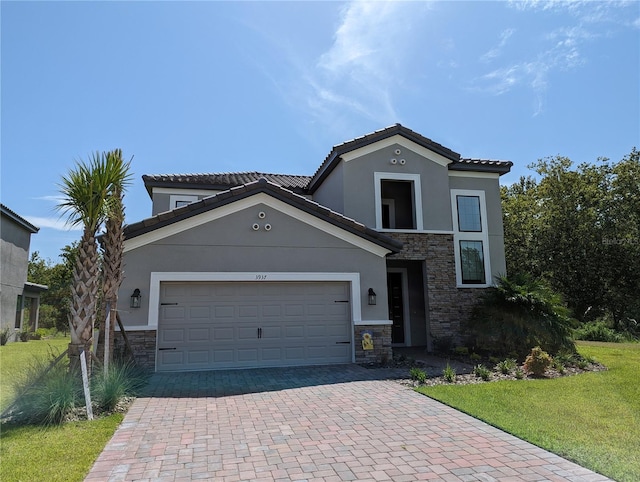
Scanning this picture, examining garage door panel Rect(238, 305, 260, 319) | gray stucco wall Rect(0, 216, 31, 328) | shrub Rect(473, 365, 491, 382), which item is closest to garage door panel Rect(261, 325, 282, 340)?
garage door panel Rect(238, 305, 260, 319)

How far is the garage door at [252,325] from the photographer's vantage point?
10.9m

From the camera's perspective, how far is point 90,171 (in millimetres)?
7965

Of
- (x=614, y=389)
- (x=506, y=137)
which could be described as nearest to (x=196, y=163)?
(x=506, y=137)

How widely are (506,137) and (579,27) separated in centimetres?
503

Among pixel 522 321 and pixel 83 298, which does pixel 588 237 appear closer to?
pixel 522 321

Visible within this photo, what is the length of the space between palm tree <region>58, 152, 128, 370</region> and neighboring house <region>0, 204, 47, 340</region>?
58.2ft

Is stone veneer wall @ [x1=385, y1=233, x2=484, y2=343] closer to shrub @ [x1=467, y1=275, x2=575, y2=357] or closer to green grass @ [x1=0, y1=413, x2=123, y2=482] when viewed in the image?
shrub @ [x1=467, y1=275, x2=575, y2=357]

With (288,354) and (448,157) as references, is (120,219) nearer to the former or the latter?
(288,354)

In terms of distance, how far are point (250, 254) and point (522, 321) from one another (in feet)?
29.5

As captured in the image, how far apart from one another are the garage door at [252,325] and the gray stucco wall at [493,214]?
7.65 metres

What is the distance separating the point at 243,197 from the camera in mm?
11523

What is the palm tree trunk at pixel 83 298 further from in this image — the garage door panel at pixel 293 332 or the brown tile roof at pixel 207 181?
the brown tile roof at pixel 207 181

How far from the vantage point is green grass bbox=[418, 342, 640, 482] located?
511 cm

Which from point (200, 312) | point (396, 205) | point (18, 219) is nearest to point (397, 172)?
point (396, 205)
